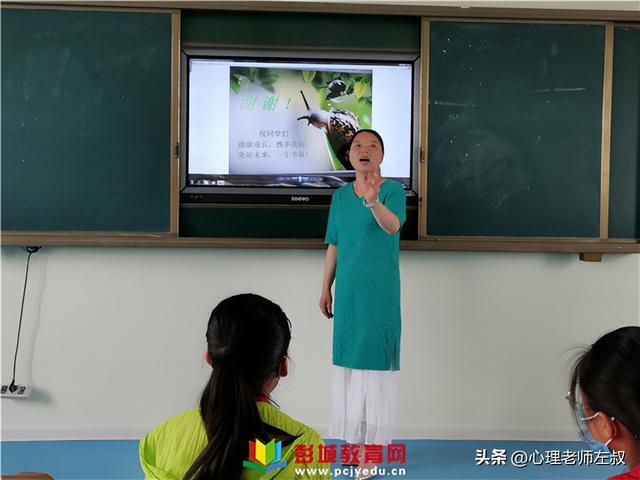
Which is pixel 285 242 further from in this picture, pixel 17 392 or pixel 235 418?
pixel 235 418

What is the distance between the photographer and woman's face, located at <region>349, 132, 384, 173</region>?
325 cm

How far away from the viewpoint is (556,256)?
4016mm

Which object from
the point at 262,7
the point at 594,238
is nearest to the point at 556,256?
the point at 594,238

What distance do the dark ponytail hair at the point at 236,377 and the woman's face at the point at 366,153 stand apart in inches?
65.9

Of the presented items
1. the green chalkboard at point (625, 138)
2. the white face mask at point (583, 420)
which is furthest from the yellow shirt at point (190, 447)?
the green chalkboard at point (625, 138)

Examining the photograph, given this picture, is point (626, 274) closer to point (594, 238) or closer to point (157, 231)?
point (594, 238)

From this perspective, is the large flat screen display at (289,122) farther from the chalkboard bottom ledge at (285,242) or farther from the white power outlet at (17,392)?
the white power outlet at (17,392)

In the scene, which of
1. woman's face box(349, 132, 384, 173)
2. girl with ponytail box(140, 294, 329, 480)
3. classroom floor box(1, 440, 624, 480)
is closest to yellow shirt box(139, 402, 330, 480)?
girl with ponytail box(140, 294, 329, 480)

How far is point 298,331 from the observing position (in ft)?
13.0

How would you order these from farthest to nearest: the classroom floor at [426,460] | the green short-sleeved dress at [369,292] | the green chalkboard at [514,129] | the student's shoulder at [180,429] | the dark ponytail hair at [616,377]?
the green chalkboard at [514,129], the classroom floor at [426,460], the green short-sleeved dress at [369,292], the student's shoulder at [180,429], the dark ponytail hair at [616,377]

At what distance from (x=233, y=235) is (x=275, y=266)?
10.4 inches

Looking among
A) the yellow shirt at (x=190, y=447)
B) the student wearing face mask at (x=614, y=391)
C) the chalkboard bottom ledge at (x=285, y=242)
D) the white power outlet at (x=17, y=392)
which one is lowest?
the white power outlet at (x=17, y=392)

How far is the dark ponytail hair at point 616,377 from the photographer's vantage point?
141 centimetres

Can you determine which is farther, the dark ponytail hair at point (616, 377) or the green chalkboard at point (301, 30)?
the green chalkboard at point (301, 30)
